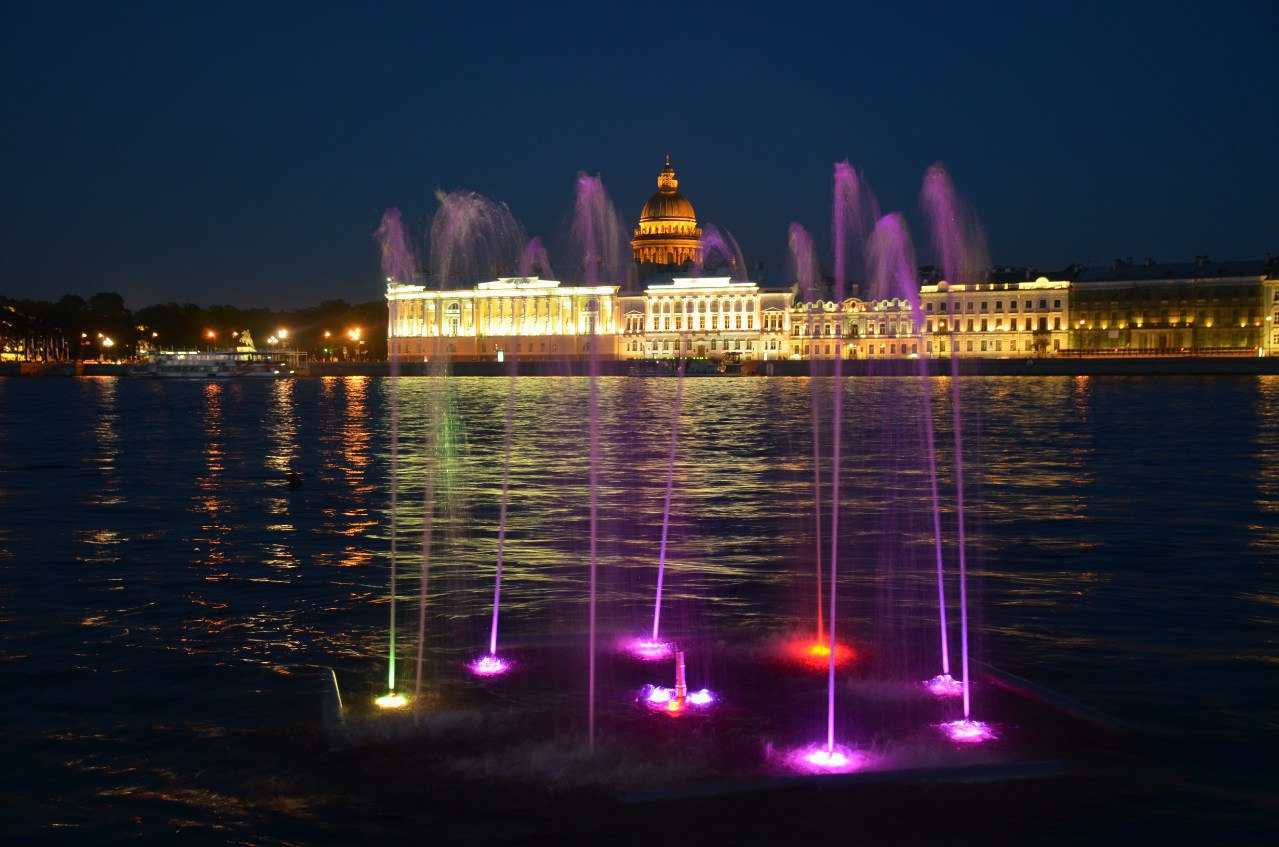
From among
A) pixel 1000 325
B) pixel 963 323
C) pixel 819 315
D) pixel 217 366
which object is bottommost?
pixel 217 366

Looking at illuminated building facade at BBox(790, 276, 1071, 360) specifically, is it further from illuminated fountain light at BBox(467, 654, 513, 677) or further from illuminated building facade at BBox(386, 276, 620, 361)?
illuminated fountain light at BBox(467, 654, 513, 677)

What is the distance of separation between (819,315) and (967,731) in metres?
87.6

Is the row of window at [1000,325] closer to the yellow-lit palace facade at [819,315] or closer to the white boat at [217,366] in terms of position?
the yellow-lit palace facade at [819,315]

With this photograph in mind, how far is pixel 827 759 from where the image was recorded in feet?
19.3

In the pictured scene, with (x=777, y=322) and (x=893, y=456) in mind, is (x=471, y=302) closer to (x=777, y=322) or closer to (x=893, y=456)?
(x=777, y=322)

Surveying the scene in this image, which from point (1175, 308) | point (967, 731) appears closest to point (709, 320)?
point (1175, 308)

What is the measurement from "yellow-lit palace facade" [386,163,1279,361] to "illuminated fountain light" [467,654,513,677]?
7591 cm

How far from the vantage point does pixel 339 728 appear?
21.1 feet

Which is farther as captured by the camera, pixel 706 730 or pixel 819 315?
pixel 819 315


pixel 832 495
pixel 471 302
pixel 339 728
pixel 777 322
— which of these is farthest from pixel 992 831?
pixel 471 302

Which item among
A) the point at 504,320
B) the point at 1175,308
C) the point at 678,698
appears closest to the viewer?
the point at 678,698

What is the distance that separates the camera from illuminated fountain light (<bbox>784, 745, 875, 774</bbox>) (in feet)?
19.0

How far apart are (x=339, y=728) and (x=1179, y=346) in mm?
90775

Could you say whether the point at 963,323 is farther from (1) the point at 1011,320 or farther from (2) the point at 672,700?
(2) the point at 672,700
